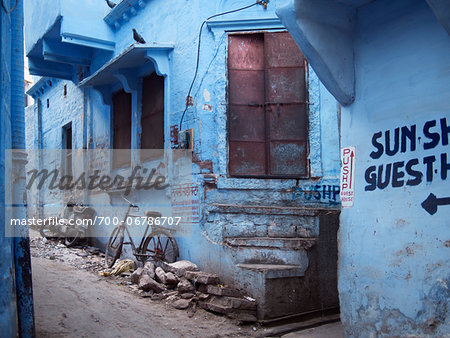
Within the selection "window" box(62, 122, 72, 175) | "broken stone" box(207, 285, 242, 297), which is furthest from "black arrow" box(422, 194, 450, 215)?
→ "window" box(62, 122, 72, 175)

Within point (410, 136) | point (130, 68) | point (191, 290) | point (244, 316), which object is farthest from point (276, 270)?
point (130, 68)

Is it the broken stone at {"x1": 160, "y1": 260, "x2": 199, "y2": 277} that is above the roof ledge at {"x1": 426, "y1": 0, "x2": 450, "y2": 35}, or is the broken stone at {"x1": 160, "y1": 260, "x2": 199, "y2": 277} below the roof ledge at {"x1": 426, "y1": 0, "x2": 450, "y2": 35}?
below

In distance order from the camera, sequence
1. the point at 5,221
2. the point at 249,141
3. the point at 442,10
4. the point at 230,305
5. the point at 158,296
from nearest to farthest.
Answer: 1. the point at 442,10
2. the point at 5,221
3. the point at 230,305
4. the point at 158,296
5. the point at 249,141

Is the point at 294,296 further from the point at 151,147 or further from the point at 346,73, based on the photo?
the point at 151,147

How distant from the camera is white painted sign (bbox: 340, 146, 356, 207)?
3.90 metres

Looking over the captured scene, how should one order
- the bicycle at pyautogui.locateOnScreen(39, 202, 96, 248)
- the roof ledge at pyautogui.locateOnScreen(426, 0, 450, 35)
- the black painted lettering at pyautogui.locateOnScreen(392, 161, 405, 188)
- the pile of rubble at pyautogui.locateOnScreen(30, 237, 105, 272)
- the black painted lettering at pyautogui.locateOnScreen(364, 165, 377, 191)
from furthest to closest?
the bicycle at pyautogui.locateOnScreen(39, 202, 96, 248)
the pile of rubble at pyautogui.locateOnScreen(30, 237, 105, 272)
the black painted lettering at pyautogui.locateOnScreen(364, 165, 377, 191)
the black painted lettering at pyautogui.locateOnScreen(392, 161, 405, 188)
the roof ledge at pyautogui.locateOnScreen(426, 0, 450, 35)

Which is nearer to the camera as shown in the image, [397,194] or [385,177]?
[397,194]

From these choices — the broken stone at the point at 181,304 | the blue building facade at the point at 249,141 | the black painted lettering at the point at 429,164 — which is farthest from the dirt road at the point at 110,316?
the black painted lettering at the point at 429,164

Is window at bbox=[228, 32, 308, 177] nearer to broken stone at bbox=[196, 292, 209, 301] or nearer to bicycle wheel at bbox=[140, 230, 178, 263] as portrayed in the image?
bicycle wheel at bbox=[140, 230, 178, 263]

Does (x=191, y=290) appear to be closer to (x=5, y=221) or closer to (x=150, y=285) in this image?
(x=150, y=285)

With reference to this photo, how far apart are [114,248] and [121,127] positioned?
2780 mm

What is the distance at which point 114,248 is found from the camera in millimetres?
7914

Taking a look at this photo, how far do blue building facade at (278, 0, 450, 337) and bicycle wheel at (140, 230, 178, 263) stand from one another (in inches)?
139

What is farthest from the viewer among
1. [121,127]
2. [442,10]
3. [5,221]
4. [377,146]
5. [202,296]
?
[121,127]
